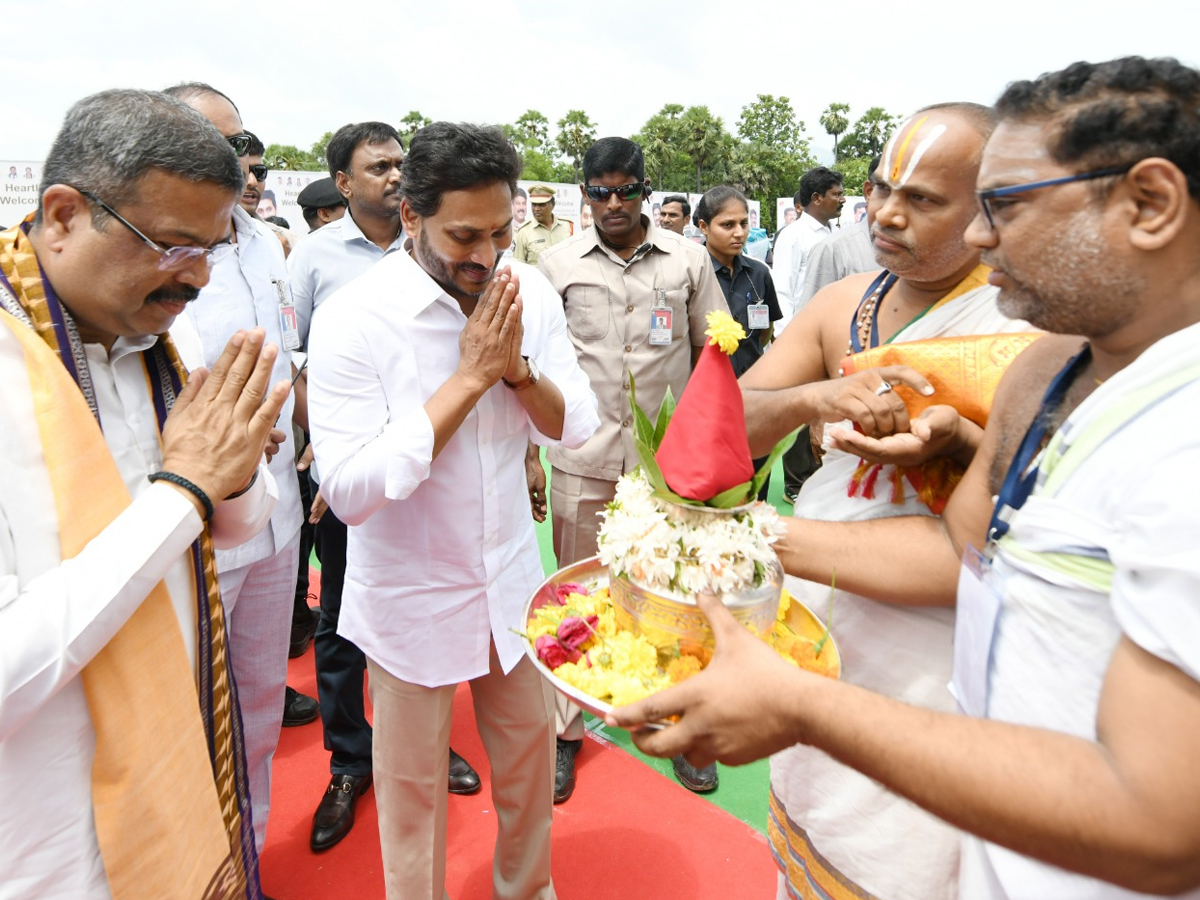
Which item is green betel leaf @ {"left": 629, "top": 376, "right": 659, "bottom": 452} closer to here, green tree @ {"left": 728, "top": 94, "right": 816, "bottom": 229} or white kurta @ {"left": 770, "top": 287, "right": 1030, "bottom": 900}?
white kurta @ {"left": 770, "top": 287, "right": 1030, "bottom": 900}

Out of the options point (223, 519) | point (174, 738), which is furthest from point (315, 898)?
point (223, 519)

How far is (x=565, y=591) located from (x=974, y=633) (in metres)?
0.89

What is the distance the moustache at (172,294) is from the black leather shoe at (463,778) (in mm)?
2393

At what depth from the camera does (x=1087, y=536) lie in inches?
39.6

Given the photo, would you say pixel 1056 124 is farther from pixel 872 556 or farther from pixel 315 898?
pixel 315 898

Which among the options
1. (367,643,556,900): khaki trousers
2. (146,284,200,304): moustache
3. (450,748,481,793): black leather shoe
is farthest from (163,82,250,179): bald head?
(450,748,481,793): black leather shoe

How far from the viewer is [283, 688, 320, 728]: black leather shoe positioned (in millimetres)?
3727

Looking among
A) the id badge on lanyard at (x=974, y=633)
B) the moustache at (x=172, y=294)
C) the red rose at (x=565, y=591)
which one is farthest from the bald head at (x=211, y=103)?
the id badge on lanyard at (x=974, y=633)

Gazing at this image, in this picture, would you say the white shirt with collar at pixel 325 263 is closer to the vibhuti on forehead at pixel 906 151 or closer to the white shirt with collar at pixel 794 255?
the vibhuti on forehead at pixel 906 151

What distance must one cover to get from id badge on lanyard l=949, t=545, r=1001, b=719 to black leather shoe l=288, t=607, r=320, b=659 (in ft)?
13.0

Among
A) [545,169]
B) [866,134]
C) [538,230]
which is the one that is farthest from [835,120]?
[538,230]

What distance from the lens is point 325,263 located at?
3730 millimetres

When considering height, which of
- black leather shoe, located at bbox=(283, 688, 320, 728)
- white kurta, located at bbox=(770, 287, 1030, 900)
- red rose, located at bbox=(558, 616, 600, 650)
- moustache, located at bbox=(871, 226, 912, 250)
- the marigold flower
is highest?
moustache, located at bbox=(871, 226, 912, 250)

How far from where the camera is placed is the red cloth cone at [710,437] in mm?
1415
